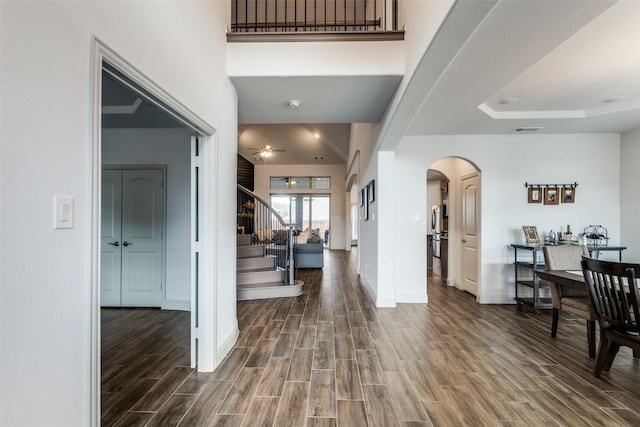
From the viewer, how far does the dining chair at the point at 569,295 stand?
272 cm

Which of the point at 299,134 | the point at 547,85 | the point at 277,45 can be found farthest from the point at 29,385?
the point at 299,134

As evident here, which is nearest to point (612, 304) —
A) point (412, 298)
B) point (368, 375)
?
point (368, 375)

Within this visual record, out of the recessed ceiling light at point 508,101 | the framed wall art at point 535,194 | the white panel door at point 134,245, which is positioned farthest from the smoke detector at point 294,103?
the framed wall art at point 535,194

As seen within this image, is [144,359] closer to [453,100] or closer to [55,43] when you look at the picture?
[55,43]

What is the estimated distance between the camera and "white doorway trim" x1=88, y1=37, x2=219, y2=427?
49.5 inches

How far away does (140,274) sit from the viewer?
425 centimetres

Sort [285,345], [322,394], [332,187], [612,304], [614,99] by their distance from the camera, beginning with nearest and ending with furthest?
1. [322,394]
2. [612,304]
3. [285,345]
4. [614,99]
5. [332,187]

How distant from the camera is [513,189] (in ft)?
14.9

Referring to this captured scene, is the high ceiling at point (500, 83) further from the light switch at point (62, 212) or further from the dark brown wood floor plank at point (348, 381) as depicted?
the dark brown wood floor plank at point (348, 381)

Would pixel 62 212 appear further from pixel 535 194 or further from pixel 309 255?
pixel 309 255

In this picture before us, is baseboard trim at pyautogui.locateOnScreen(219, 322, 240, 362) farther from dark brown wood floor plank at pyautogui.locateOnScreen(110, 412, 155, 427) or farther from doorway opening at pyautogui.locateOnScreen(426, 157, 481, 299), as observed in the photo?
doorway opening at pyautogui.locateOnScreen(426, 157, 481, 299)

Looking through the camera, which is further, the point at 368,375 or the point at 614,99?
the point at 614,99

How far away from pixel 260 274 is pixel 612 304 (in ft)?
13.7

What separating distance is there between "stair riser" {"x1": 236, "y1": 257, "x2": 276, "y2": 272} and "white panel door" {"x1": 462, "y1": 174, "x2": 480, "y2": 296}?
132 inches
